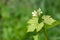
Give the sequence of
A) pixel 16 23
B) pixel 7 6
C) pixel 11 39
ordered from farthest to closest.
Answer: pixel 7 6
pixel 16 23
pixel 11 39

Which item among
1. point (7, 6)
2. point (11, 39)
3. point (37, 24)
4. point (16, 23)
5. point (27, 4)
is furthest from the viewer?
point (7, 6)

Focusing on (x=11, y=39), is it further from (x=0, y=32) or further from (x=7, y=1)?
(x=7, y=1)

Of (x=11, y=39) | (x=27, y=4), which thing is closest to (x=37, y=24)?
(x=11, y=39)

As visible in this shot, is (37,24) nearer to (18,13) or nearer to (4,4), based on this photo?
(18,13)

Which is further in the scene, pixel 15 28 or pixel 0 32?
pixel 0 32

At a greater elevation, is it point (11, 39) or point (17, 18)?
point (17, 18)

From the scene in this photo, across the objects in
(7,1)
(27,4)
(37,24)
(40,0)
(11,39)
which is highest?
(7,1)
